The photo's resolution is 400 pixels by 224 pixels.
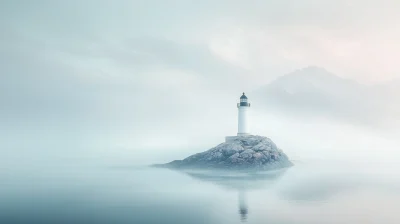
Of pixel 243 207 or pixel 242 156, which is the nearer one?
pixel 243 207

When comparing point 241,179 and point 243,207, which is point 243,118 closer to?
point 241,179

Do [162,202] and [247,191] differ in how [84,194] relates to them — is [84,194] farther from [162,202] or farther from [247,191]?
[247,191]

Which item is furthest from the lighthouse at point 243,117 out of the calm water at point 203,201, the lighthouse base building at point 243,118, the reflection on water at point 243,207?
the reflection on water at point 243,207

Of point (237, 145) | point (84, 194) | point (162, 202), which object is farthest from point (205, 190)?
point (237, 145)

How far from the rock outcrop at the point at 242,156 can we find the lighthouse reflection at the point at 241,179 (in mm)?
2077

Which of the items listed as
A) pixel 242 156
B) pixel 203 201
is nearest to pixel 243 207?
pixel 203 201

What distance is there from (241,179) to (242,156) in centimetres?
Answer: 856

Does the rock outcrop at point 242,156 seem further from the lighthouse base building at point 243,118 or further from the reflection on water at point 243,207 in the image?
the reflection on water at point 243,207

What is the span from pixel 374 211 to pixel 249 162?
3222 cm

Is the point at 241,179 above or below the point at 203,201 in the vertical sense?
above

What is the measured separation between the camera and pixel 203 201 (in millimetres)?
43000

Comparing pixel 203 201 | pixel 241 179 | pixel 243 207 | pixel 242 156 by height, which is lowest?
pixel 243 207

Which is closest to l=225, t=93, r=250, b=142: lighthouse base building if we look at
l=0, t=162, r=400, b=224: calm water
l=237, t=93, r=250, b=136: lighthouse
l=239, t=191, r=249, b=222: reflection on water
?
l=237, t=93, r=250, b=136: lighthouse

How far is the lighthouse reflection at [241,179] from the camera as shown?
52.4 metres
